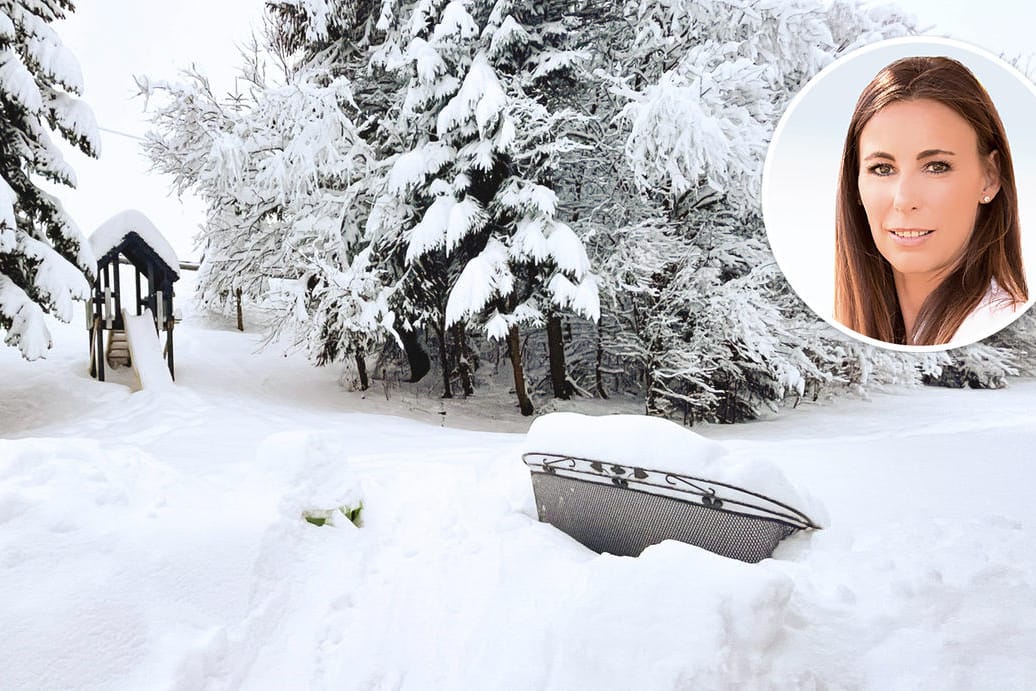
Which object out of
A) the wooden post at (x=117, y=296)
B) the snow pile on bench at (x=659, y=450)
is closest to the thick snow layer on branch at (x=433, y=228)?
the snow pile on bench at (x=659, y=450)

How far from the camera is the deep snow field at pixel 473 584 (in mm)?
1300

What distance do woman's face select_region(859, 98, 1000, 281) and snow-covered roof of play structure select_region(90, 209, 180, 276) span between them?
669 centimetres

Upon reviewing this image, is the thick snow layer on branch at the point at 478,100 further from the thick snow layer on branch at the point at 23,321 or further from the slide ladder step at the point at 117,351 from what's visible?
the slide ladder step at the point at 117,351

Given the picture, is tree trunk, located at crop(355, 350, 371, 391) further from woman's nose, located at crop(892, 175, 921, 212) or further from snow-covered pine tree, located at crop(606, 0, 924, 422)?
woman's nose, located at crop(892, 175, 921, 212)

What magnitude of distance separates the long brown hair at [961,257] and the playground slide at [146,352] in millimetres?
5358

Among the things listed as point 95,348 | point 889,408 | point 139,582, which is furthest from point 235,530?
point 889,408

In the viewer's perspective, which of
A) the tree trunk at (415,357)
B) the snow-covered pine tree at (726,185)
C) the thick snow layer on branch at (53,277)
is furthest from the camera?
the tree trunk at (415,357)

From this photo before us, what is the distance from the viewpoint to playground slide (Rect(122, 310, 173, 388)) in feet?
17.3

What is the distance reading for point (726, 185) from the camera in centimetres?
529

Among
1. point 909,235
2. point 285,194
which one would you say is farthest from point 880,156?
point 285,194

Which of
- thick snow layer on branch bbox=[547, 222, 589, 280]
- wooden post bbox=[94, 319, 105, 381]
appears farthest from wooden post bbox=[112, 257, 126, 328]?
thick snow layer on branch bbox=[547, 222, 589, 280]

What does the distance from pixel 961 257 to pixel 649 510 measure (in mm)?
1192

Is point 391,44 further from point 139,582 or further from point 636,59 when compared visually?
point 139,582

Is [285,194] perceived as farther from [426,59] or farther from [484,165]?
[484,165]
